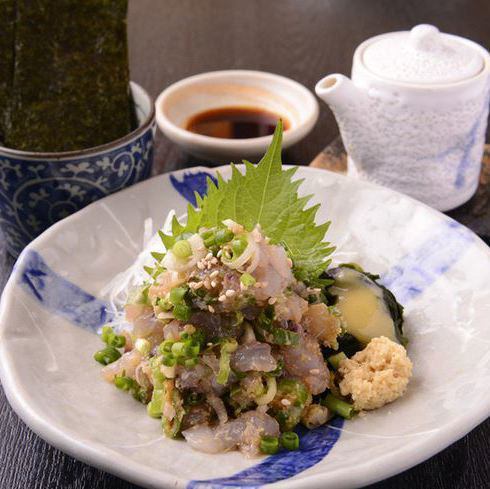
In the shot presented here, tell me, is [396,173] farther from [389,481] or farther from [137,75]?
[137,75]

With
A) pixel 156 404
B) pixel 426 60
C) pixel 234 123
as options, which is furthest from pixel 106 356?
pixel 234 123

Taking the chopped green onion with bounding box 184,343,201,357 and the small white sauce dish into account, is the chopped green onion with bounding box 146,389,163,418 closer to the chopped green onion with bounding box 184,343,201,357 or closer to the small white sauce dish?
the chopped green onion with bounding box 184,343,201,357

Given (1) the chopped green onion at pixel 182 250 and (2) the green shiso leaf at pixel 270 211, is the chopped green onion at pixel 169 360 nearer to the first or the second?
(1) the chopped green onion at pixel 182 250

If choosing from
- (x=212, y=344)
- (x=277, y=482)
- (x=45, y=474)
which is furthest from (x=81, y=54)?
(x=277, y=482)

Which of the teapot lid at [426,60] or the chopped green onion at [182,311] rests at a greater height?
the teapot lid at [426,60]

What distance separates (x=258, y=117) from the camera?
3658 mm

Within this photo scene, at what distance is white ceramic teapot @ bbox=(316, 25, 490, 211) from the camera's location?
2.77m

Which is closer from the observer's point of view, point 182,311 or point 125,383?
point 182,311

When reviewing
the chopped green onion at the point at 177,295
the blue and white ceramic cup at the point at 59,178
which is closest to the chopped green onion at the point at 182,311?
the chopped green onion at the point at 177,295

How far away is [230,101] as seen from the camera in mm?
3750

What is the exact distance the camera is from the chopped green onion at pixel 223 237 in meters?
1.98

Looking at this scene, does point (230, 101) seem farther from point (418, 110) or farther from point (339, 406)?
point (339, 406)

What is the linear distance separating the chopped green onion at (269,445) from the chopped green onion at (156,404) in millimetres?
296

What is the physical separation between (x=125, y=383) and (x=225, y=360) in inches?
13.0
